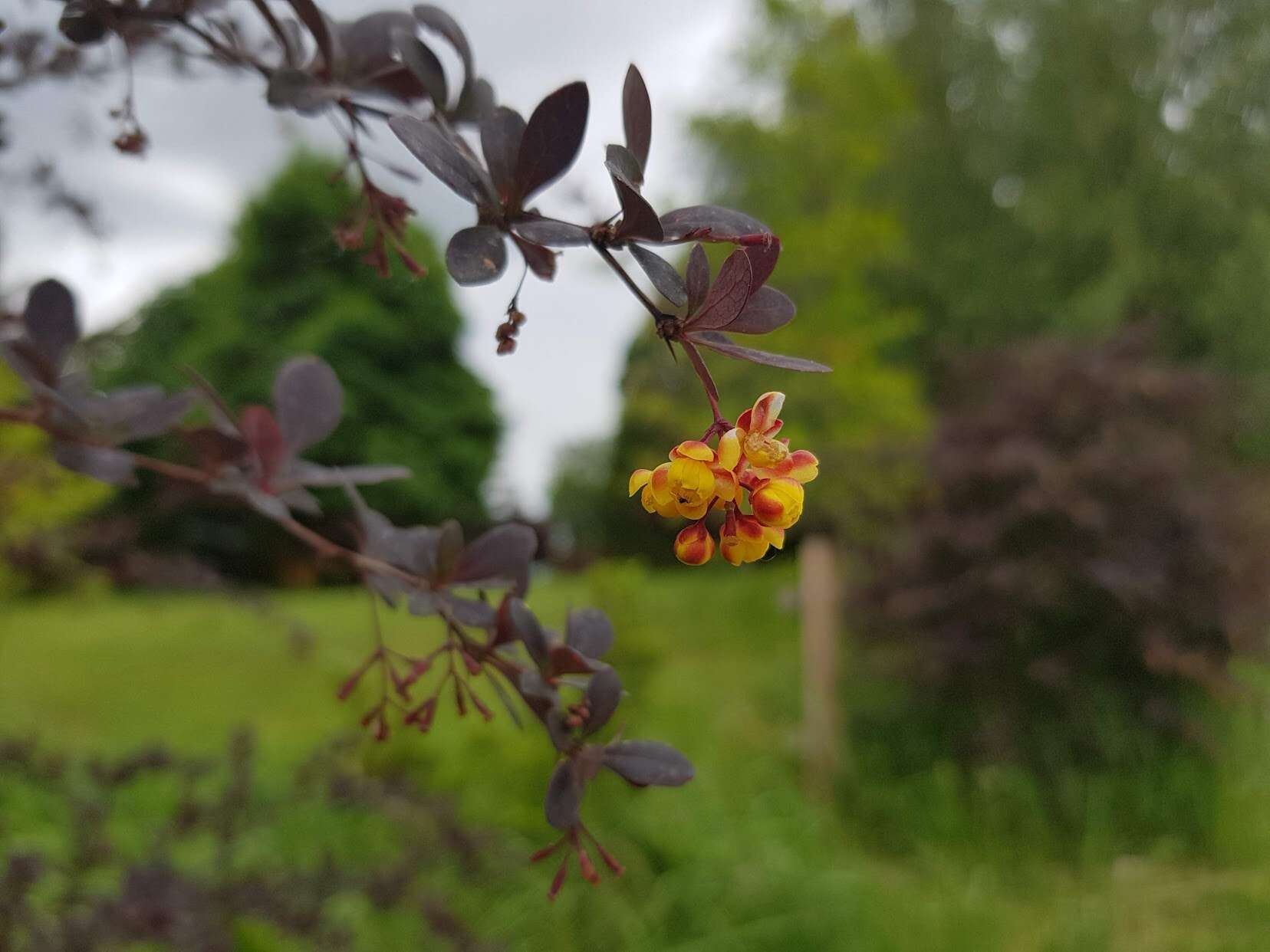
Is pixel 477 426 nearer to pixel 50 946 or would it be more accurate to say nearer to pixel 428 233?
pixel 428 233

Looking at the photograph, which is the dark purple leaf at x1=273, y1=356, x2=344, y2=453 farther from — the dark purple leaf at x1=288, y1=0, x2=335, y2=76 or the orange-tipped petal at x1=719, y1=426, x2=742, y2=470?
the orange-tipped petal at x1=719, y1=426, x2=742, y2=470

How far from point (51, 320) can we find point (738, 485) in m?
0.44

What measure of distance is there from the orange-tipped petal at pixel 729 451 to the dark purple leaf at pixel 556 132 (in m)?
0.12

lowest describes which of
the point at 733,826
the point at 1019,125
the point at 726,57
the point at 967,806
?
the point at 733,826

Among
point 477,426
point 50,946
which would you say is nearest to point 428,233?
point 477,426

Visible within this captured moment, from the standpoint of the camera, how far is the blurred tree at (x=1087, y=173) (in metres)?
7.31

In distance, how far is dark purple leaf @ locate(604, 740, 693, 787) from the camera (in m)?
0.47

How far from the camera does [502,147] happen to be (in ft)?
1.36

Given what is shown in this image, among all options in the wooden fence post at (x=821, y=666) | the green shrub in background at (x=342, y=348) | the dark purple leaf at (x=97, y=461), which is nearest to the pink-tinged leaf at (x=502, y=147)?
the dark purple leaf at (x=97, y=461)

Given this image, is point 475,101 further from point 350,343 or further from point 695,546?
point 350,343

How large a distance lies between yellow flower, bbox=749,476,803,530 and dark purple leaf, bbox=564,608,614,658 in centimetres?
16

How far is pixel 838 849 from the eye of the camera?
271cm

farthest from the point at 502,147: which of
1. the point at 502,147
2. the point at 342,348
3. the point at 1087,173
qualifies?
the point at 1087,173

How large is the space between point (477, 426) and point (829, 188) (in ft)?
13.6
